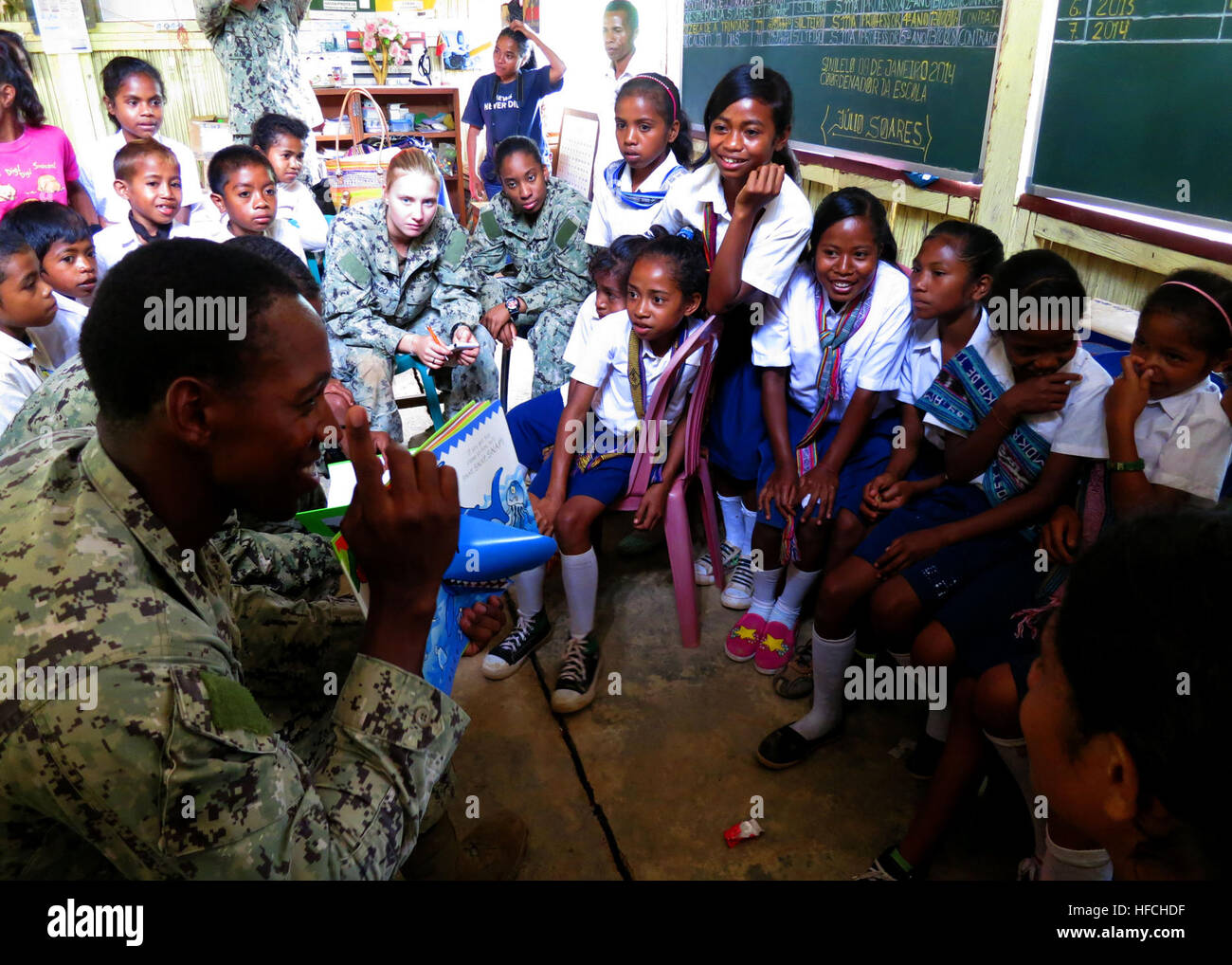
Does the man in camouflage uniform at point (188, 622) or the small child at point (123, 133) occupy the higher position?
the small child at point (123, 133)

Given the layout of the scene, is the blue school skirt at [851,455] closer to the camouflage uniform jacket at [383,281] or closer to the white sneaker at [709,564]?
the white sneaker at [709,564]

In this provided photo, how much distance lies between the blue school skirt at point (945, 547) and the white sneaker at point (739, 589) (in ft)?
2.14

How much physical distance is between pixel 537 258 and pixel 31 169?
2073 millimetres

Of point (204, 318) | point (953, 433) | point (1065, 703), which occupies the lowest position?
point (953, 433)

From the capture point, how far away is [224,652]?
2.95 ft

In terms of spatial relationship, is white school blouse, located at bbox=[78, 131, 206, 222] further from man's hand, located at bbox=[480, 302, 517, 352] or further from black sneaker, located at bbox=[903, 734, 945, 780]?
black sneaker, located at bbox=[903, 734, 945, 780]

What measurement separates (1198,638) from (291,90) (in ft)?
17.7

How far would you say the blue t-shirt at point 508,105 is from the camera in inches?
234

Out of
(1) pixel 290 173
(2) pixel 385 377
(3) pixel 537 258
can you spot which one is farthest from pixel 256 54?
(2) pixel 385 377

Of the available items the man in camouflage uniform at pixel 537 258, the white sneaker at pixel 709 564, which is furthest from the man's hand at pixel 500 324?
the white sneaker at pixel 709 564

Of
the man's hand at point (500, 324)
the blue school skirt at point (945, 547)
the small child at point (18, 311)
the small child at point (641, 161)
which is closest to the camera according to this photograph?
Result: the blue school skirt at point (945, 547)

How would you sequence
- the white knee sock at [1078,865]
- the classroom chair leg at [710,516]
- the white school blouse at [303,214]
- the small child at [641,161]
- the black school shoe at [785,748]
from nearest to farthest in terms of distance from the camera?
the white knee sock at [1078,865]
the black school shoe at [785,748]
the classroom chair leg at [710,516]
the small child at [641,161]
the white school blouse at [303,214]

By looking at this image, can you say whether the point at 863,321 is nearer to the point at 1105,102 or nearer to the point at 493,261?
the point at 1105,102
